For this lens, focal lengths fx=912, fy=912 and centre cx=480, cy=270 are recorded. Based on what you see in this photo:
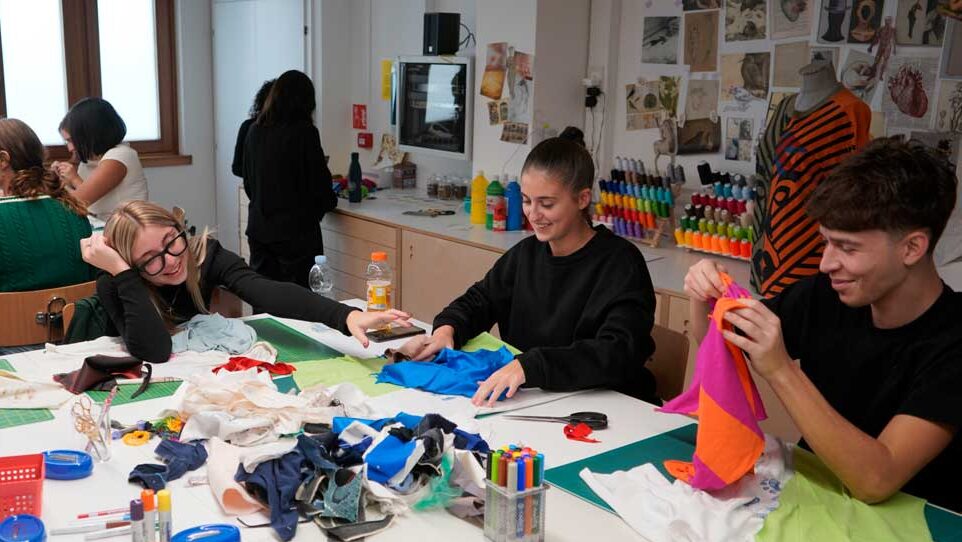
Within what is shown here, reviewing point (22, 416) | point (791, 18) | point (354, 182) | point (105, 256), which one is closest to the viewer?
point (22, 416)

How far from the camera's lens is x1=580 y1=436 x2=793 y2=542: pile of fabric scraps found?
1570 mm

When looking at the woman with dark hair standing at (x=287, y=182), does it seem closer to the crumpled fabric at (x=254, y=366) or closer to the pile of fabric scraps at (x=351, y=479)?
the crumpled fabric at (x=254, y=366)

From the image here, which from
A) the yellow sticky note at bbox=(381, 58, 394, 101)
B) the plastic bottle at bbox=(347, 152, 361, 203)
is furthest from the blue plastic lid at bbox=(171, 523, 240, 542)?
the yellow sticky note at bbox=(381, 58, 394, 101)

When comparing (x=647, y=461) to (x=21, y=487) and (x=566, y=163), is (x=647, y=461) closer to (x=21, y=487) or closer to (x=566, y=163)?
(x=566, y=163)

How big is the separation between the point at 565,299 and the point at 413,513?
107 cm

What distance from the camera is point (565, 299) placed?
8.43 feet

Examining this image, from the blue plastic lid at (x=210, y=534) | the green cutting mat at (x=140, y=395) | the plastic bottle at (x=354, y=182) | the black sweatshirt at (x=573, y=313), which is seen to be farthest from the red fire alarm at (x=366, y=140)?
the blue plastic lid at (x=210, y=534)

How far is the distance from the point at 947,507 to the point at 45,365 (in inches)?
83.6

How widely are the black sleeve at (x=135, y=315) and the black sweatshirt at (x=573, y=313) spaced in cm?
75

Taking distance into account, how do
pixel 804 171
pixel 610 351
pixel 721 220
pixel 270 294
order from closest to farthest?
pixel 610 351 → pixel 270 294 → pixel 804 171 → pixel 721 220

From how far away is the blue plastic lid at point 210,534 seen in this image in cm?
145

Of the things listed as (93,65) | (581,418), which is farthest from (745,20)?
(93,65)

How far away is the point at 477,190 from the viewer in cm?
472

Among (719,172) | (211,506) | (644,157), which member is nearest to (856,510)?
(211,506)
